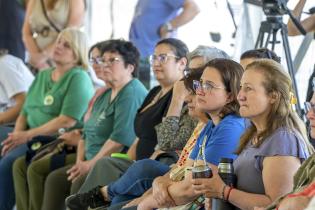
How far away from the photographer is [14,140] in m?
4.86

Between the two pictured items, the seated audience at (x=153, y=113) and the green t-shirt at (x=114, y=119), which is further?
the green t-shirt at (x=114, y=119)

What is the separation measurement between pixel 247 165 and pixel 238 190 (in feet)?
0.33

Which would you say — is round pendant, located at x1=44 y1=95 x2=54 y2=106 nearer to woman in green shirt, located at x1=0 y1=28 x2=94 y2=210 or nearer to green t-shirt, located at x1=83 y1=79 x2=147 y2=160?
woman in green shirt, located at x1=0 y1=28 x2=94 y2=210

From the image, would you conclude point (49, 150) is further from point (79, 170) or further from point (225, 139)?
point (225, 139)

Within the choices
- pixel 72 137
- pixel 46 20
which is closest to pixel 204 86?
pixel 72 137

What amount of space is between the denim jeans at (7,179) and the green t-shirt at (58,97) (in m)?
0.28

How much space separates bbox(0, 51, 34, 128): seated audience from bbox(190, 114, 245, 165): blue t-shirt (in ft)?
8.30

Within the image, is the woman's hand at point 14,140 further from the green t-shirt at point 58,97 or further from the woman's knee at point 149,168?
the woman's knee at point 149,168

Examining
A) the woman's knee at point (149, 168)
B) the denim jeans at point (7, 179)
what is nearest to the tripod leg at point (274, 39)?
the woman's knee at point (149, 168)

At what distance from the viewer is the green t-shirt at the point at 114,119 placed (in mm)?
4141

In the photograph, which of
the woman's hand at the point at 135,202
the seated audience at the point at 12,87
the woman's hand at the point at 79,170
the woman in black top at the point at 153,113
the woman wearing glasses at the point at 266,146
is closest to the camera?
the woman wearing glasses at the point at 266,146

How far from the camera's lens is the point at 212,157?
2.93 meters

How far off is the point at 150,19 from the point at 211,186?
2.44 metres

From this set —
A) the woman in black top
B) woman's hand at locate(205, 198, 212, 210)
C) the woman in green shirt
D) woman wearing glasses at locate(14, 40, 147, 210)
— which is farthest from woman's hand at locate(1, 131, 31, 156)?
woman's hand at locate(205, 198, 212, 210)
